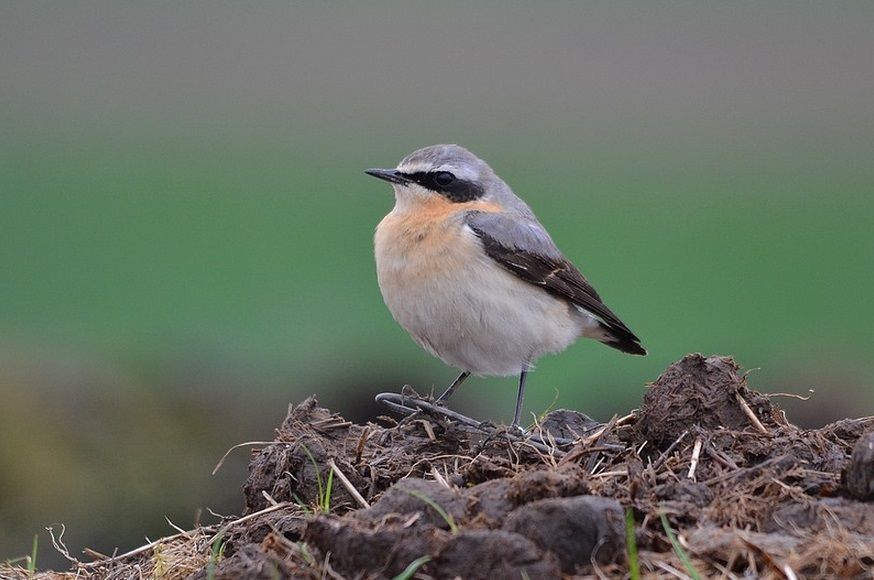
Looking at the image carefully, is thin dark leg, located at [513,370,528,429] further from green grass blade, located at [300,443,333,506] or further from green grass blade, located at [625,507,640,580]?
green grass blade, located at [625,507,640,580]

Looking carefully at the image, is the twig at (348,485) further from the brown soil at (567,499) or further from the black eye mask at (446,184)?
the black eye mask at (446,184)

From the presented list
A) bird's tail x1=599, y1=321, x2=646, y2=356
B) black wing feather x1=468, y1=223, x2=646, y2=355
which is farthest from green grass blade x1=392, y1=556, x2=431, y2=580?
bird's tail x1=599, y1=321, x2=646, y2=356

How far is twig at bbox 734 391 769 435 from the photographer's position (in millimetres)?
7098

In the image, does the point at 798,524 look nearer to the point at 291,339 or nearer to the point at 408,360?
the point at 408,360

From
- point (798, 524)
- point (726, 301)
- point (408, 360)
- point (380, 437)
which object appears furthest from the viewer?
point (726, 301)

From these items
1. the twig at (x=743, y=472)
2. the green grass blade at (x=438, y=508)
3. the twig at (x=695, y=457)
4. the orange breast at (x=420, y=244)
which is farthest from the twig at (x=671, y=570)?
the orange breast at (x=420, y=244)

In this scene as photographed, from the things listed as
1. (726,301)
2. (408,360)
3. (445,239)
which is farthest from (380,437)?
(726,301)

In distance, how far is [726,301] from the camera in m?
20.1

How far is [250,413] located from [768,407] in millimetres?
6451

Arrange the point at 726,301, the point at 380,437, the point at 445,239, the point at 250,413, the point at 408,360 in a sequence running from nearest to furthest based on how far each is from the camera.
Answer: the point at 380,437
the point at 445,239
the point at 250,413
the point at 408,360
the point at 726,301

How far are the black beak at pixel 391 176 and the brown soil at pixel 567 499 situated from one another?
1.95 metres

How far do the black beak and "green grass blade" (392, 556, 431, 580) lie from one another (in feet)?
13.8

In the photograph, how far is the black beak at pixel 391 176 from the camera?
9188 mm

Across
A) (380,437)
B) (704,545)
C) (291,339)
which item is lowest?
(291,339)
